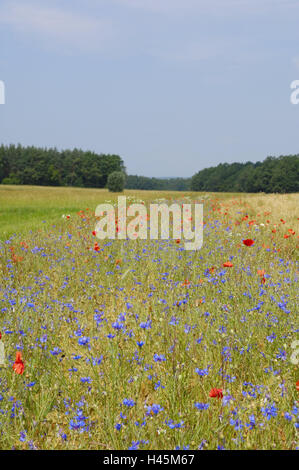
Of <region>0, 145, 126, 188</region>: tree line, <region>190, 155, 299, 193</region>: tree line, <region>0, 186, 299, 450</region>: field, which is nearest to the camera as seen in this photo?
<region>0, 186, 299, 450</region>: field

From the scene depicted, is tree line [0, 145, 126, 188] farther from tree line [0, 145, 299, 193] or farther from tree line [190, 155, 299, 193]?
tree line [190, 155, 299, 193]

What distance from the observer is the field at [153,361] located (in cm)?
215

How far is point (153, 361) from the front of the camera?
9.52 ft

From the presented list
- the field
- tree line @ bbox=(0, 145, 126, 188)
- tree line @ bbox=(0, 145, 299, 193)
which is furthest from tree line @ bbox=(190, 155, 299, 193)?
the field

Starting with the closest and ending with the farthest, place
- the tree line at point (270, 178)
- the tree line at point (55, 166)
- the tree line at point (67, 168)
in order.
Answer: the tree line at point (270, 178)
the tree line at point (67, 168)
the tree line at point (55, 166)

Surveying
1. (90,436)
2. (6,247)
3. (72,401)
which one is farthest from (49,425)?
(6,247)

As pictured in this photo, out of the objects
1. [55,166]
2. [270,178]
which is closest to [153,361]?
[270,178]

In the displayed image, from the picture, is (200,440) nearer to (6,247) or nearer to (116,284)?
(116,284)

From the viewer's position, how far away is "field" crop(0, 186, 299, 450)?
2146mm

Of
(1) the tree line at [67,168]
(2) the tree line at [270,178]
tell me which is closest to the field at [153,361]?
(2) the tree line at [270,178]

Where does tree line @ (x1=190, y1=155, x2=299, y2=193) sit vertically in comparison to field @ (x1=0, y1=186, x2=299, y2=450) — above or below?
above

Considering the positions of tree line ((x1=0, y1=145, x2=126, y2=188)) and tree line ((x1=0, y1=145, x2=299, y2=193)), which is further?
tree line ((x1=0, y1=145, x2=126, y2=188))

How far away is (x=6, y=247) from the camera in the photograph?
682 centimetres

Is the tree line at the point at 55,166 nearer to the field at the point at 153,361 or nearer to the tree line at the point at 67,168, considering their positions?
the tree line at the point at 67,168
